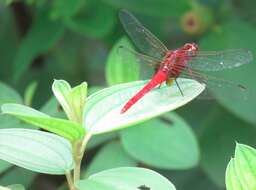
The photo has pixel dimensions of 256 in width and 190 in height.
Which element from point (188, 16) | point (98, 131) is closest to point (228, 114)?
point (188, 16)

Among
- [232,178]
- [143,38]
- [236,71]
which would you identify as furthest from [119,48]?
[232,178]

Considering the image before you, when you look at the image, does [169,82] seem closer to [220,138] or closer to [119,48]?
[119,48]

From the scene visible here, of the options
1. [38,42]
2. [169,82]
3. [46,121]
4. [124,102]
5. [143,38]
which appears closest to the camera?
[46,121]

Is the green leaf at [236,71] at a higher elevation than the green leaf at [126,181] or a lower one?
lower

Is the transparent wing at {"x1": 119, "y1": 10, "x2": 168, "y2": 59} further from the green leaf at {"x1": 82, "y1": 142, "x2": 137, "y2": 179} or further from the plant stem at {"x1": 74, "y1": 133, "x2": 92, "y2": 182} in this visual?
the plant stem at {"x1": 74, "y1": 133, "x2": 92, "y2": 182}

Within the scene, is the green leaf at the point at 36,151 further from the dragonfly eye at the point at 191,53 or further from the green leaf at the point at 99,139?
the dragonfly eye at the point at 191,53

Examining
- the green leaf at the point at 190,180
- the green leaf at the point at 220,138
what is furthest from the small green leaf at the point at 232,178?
the green leaf at the point at 190,180
